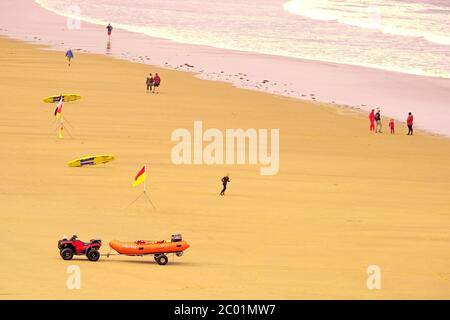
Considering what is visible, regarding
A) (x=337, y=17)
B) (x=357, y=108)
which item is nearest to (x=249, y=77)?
(x=357, y=108)

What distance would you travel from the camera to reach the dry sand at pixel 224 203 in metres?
20.5

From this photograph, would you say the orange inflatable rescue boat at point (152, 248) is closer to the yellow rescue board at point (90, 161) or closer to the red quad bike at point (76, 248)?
the red quad bike at point (76, 248)

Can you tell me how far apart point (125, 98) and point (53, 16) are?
135ft

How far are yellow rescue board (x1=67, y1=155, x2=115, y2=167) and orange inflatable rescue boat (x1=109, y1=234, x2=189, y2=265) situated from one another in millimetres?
9655

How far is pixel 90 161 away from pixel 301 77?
25.8 m

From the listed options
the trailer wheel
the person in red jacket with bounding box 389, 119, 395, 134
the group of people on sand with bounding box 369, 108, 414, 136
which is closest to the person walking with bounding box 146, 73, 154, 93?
the group of people on sand with bounding box 369, 108, 414, 136

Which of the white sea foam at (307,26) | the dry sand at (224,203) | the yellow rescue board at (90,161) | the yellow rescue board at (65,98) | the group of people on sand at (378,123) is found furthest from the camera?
the white sea foam at (307,26)

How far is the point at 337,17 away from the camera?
309 ft

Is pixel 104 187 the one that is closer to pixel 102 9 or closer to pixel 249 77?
pixel 249 77

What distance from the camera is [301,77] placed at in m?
55.6

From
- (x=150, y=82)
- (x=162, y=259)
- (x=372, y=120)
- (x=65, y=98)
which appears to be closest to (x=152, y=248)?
(x=162, y=259)

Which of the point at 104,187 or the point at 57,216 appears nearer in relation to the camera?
the point at 57,216

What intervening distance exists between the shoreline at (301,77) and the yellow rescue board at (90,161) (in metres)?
14.8

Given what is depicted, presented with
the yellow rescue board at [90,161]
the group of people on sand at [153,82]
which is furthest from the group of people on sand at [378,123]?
the yellow rescue board at [90,161]
